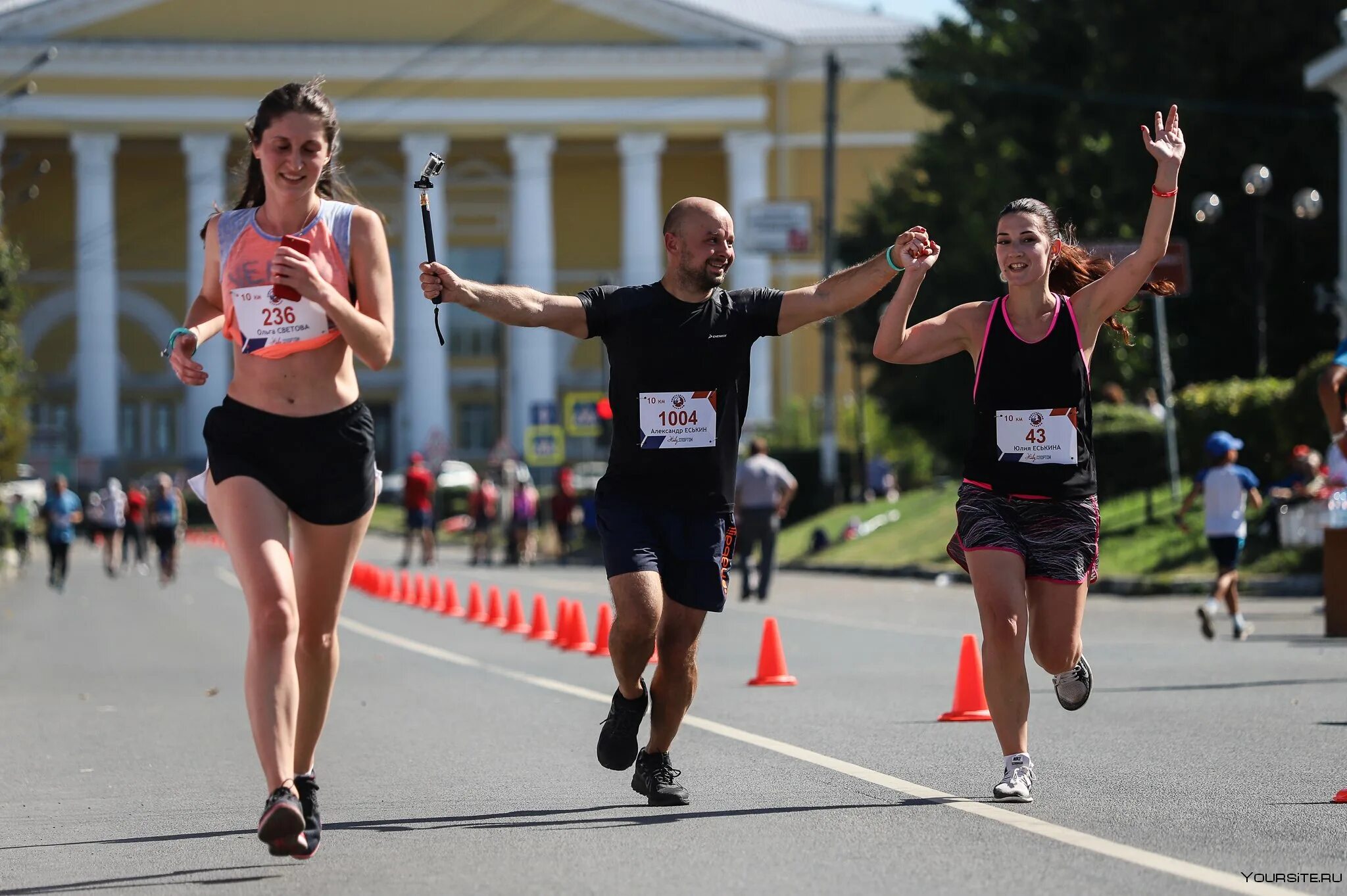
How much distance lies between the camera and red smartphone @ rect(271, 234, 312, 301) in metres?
6.65

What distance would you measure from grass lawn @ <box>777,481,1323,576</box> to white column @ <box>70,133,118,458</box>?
40675mm

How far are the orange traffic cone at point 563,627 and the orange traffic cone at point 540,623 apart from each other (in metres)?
0.92

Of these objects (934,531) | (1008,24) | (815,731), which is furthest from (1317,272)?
(815,731)

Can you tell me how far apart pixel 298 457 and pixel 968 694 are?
17.6ft

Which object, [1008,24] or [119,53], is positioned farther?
[119,53]

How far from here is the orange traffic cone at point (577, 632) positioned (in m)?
18.2

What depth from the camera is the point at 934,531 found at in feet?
122

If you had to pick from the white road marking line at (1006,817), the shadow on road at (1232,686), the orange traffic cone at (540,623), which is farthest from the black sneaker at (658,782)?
the orange traffic cone at (540,623)

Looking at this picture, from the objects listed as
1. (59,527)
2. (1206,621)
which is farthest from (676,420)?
(59,527)

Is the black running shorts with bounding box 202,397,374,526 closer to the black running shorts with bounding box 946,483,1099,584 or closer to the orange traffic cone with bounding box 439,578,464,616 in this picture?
the black running shorts with bounding box 946,483,1099,584

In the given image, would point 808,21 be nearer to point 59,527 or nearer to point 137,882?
point 59,527

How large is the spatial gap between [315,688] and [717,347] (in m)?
1.79

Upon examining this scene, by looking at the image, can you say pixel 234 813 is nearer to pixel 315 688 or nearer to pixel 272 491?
pixel 315 688

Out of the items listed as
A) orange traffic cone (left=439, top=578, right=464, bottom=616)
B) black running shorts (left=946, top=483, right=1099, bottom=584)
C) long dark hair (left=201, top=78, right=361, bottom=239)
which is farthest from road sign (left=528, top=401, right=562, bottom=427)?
long dark hair (left=201, top=78, right=361, bottom=239)
